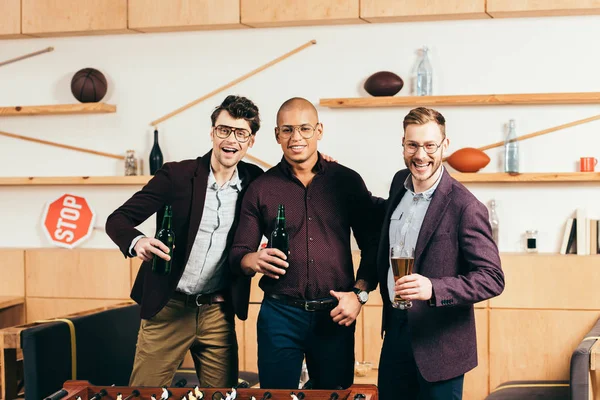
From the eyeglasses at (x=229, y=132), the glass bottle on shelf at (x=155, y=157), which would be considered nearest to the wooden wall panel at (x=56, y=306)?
the glass bottle on shelf at (x=155, y=157)

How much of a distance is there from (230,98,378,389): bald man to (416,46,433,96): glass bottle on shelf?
1996 millimetres

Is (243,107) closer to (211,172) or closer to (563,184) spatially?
(211,172)

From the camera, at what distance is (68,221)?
569 cm

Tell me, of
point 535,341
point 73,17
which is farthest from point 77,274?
point 535,341

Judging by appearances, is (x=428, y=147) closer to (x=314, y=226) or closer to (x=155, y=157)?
(x=314, y=226)

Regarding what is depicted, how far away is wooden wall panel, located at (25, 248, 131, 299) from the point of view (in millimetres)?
5359

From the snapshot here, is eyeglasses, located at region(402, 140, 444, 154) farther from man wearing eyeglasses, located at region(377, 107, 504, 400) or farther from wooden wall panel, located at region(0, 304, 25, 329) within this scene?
wooden wall panel, located at region(0, 304, 25, 329)

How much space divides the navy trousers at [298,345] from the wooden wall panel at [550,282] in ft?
6.25

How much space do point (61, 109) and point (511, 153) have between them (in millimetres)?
2769

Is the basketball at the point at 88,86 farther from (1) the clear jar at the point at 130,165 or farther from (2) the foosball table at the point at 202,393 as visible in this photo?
(2) the foosball table at the point at 202,393

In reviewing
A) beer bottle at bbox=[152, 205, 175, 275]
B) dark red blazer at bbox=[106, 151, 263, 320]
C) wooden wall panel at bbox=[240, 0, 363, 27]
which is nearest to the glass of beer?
dark red blazer at bbox=[106, 151, 263, 320]

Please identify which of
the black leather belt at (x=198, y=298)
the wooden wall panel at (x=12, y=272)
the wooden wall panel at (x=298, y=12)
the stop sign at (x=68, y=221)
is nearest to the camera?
the black leather belt at (x=198, y=298)

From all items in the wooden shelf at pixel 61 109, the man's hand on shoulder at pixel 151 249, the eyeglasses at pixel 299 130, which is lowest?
the man's hand on shoulder at pixel 151 249

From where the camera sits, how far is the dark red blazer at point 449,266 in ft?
9.26
